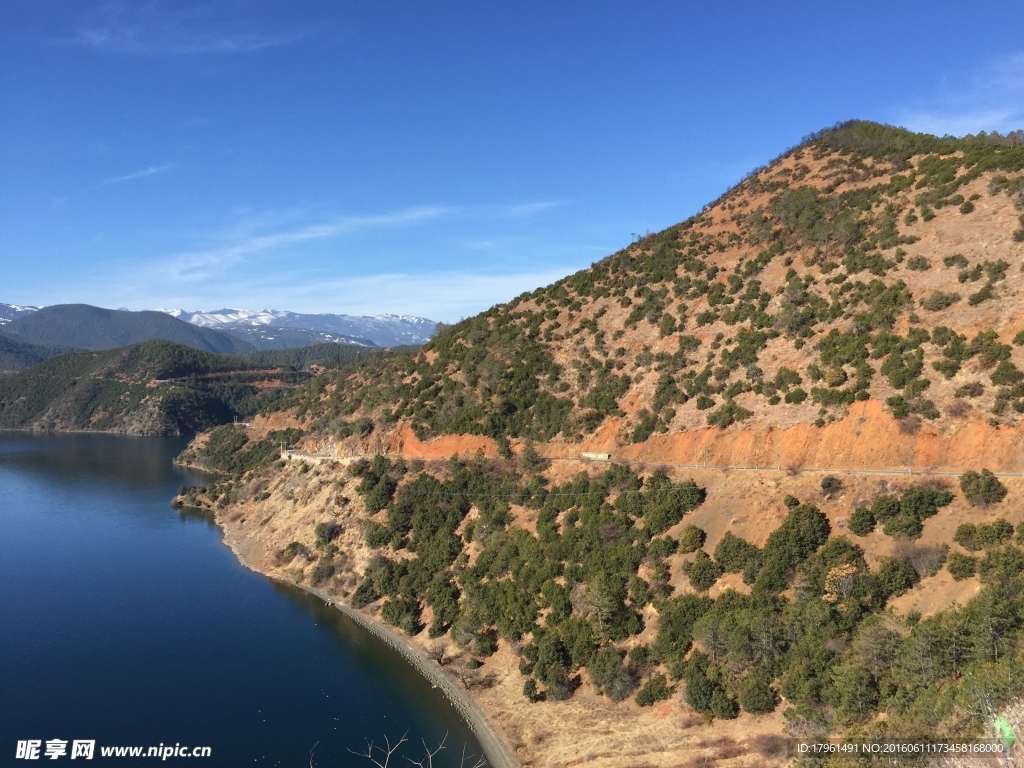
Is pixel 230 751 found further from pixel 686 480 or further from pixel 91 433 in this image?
pixel 91 433

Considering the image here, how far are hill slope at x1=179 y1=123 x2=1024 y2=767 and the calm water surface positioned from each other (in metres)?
4.23

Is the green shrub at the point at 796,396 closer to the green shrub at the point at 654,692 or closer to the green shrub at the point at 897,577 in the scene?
the green shrub at the point at 897,577

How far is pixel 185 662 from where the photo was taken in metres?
42.2

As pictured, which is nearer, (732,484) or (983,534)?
(983,534)

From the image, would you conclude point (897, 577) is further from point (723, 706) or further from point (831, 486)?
point (723, 706)

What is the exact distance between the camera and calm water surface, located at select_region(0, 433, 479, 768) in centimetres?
3428

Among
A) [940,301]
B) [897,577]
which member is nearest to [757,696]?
[897,577]

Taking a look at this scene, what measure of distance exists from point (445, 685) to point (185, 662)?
60.7 feet

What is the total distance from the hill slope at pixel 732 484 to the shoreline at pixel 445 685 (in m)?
1.01

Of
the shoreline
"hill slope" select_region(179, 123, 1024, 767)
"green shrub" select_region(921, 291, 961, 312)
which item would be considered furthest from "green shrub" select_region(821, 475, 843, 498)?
the shoreline

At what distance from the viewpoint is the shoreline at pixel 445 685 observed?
32750mm

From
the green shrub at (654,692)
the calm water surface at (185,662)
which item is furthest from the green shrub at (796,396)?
→ the calm water surface at (185,662)

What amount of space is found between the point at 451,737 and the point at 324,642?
16.1 m

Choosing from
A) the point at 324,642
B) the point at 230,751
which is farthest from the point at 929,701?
the point at 324,642
